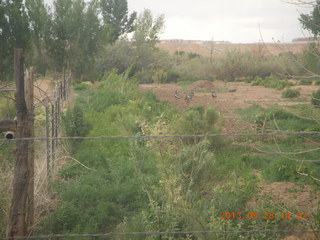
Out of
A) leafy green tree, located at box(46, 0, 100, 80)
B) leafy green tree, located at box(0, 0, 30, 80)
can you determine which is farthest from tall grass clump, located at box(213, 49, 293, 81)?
leafy green tree, located at box(0, 0, 30, 80)

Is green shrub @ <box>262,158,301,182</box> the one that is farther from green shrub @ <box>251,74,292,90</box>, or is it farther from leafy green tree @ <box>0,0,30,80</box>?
leafy green tree @ <box>0,0,30,80</box>

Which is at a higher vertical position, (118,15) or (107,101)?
(118,15)

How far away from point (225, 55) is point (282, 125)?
2242cm

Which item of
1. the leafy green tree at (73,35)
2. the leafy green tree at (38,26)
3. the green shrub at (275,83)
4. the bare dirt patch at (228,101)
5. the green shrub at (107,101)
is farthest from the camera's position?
the leafy green tree at (73,35)

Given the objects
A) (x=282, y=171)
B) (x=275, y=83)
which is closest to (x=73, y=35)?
(x=275, y=83)

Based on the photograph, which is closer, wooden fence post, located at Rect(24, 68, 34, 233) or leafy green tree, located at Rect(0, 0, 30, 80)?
wooden fence post, located at Rect(24, 68, 34, 233)

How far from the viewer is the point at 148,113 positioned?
1071cm

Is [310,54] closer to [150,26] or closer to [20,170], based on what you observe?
[20,170]

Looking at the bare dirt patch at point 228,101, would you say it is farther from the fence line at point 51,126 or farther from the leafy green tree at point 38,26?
the leafy green tree at point 38,26

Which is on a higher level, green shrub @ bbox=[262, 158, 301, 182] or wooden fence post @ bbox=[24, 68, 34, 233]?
wooden fence post @ bbox=[24, 68, 34, 233]

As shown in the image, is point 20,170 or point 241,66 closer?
point 20,170

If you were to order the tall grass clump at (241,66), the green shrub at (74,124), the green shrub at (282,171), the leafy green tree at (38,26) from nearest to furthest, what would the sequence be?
the green shrub at (282,171), the green shrub at (74,124), the leafy green tree at (38,26), the tall grass clump at (241,66)
